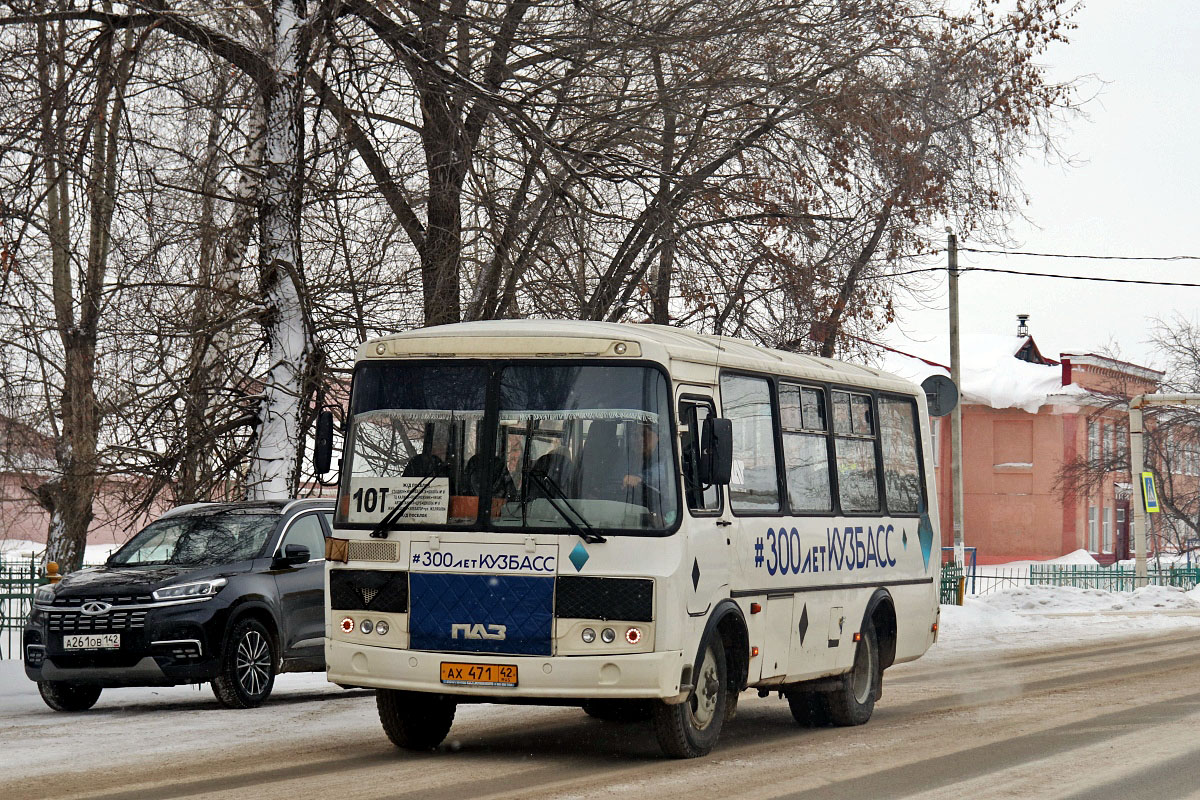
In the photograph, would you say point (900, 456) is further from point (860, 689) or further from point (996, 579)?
point (996, 579)

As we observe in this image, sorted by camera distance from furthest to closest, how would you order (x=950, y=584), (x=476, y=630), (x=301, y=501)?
(x=950, y=584), (x=301, y=501), (x=476, y=630)

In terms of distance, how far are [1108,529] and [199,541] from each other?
5876cm

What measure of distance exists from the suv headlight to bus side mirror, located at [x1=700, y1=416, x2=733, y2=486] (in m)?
5.52

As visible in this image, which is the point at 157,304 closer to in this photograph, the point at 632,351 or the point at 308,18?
the point at 308,18

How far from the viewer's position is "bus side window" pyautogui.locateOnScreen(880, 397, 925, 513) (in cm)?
1388

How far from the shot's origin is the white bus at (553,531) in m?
9.65

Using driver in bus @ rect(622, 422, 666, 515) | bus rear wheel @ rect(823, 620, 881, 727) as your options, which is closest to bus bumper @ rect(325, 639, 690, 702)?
driver in bus @ rect(622, 422, 666, 515)

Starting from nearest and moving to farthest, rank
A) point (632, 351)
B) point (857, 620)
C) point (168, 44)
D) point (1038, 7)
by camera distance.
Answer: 1. point (632, 351)
2. point (857, 620)
3. point (168, 44)
4. point (1038, 7)

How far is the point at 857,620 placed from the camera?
12898 mm

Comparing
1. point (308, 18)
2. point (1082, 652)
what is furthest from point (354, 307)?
point (1082, 652)

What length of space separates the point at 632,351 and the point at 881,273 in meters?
15.9

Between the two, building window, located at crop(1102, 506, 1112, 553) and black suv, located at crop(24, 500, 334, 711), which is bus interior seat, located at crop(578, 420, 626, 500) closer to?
black suv, located at crop(24, 500, 334, 711)

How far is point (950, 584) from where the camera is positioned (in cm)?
3180

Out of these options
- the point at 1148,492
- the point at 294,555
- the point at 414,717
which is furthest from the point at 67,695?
the point at 1148,492
